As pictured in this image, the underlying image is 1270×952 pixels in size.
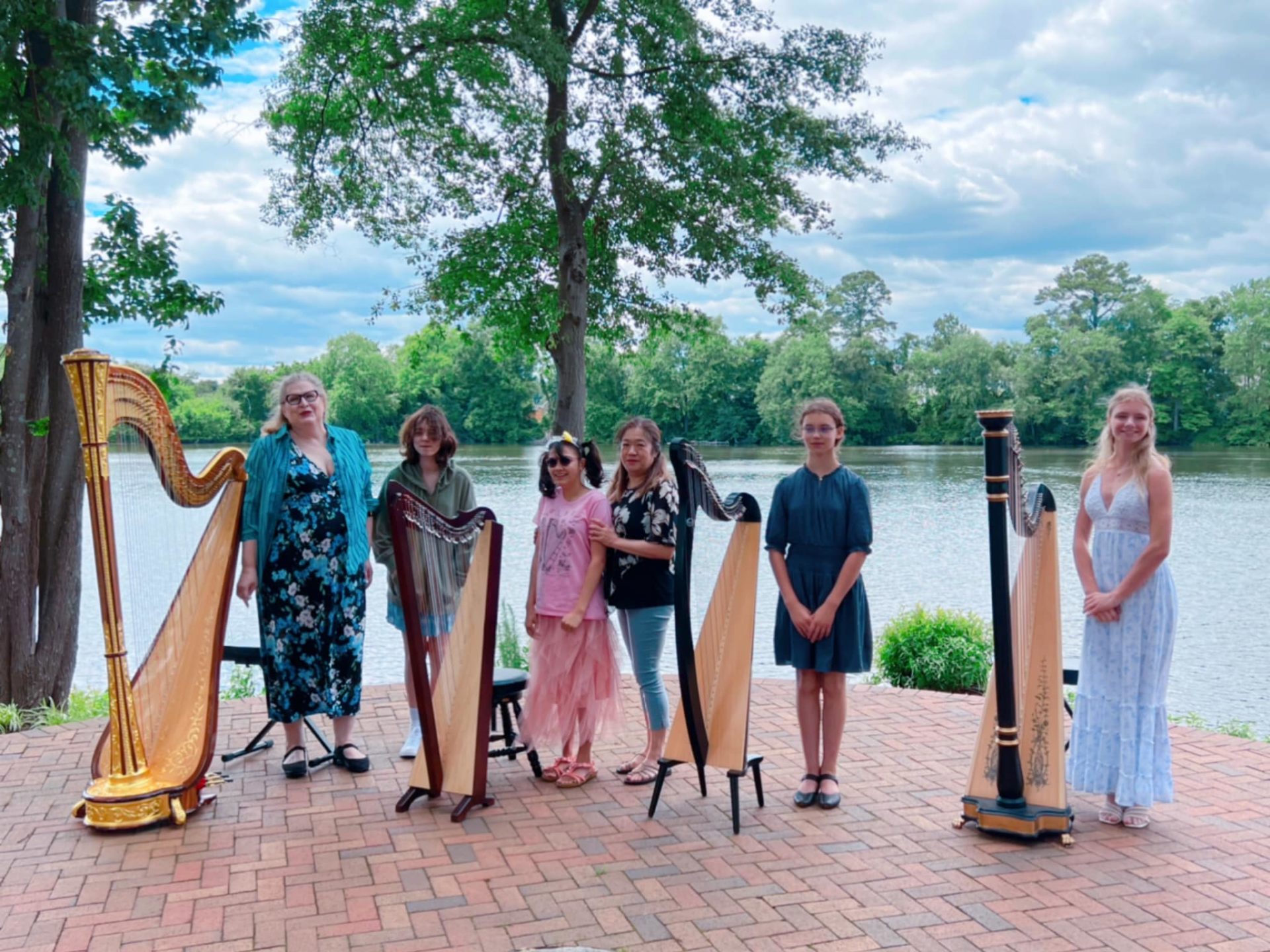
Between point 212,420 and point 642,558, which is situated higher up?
point 212,420

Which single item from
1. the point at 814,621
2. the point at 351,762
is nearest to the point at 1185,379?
the point at 814,621

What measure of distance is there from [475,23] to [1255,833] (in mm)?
6782

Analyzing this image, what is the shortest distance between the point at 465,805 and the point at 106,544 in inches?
69.3

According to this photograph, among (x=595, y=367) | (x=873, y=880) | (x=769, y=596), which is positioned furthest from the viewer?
(x=595, y=367)

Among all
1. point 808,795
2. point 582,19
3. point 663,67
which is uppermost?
point 582,19

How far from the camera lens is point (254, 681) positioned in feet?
29.4

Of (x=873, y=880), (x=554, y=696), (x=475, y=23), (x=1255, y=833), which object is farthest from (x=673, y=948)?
(x=475, y=23)

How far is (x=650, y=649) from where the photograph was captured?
178 inches

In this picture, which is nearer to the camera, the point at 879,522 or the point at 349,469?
the point at 349,469

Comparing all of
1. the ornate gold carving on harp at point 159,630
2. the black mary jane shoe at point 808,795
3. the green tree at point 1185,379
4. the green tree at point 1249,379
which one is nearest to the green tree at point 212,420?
the ornate gold carving on harp at point 159,630

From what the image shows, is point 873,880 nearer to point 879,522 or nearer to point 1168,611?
point 1168,611

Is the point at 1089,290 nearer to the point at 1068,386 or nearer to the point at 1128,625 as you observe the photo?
the point at 1068,386

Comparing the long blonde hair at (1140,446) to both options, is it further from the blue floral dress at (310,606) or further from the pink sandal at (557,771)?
the blue floral dress at (310,606)

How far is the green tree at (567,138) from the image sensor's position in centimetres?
736
